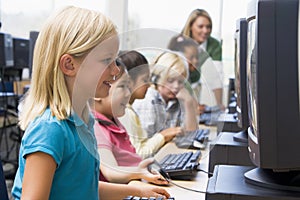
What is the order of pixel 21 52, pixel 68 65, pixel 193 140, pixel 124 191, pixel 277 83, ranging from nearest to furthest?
1. pixel 277 83
2. pixel 68 65
3. pixel 124 191
4. pixel 193 140
5. pixel 21 52

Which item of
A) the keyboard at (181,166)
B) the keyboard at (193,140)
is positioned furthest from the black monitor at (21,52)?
the keyboard at (181,166)

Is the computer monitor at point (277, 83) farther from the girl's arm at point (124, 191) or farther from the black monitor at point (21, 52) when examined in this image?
the black monitor at point (21, 52)

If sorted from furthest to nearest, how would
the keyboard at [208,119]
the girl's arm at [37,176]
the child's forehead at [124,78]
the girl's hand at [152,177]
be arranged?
1. the keyboard at [208,119]
2. the child's forehead at [124,78]
3. the girl's hand at [152,177]
4. the girl's arm at [37,176]

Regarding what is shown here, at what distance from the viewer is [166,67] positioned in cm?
213

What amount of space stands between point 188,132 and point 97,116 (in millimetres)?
762

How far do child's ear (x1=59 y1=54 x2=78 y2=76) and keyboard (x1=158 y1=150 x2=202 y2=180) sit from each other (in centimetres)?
43

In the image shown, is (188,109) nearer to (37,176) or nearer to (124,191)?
(124,191)

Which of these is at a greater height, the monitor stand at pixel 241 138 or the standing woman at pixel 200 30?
the standing woman at pixel 200 30

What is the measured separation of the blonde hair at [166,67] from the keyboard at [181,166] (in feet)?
1.79

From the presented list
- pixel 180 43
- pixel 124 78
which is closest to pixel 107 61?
pixel 124 78

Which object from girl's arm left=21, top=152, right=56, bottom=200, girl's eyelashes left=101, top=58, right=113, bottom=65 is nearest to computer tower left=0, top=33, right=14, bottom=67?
girl's eyelashes left=101, top=58, right=113, bottom=65

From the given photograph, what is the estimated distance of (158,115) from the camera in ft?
7.02

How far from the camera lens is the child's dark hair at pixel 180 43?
2.66 meters

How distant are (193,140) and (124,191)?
2.58 feet
